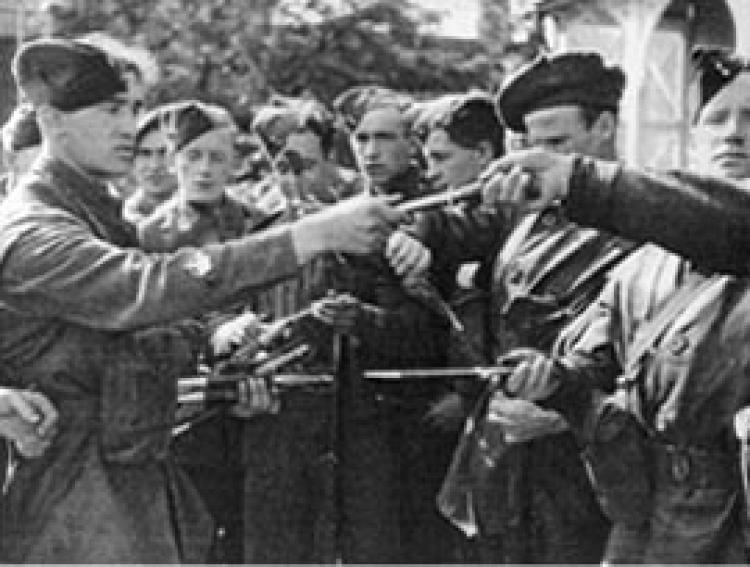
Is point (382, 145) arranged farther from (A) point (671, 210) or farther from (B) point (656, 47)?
(A) point (671, 210)

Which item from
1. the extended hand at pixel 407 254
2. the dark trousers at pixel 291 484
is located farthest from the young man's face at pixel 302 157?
the dark trousers at pixel 291 484

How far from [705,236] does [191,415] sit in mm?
980

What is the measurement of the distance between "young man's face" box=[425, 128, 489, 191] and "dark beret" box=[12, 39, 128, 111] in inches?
23.2

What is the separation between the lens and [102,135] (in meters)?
2.89

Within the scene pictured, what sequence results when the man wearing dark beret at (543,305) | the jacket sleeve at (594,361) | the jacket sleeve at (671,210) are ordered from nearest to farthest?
the jacket sleeve at (671,210), the jacket sleeve at (594,361), the man wearing dark beret at (543,305)

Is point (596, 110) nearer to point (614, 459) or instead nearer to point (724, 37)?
point (724, 37)

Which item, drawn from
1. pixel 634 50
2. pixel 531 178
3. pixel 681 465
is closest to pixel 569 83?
pixel 634 50

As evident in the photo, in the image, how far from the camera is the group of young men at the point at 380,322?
2.73m

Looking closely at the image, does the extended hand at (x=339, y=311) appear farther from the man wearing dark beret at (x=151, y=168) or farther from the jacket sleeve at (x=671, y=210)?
the jacket sleeve at (x=671, y=210)

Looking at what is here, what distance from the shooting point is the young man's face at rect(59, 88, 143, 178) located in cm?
288

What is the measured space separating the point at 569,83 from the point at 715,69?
0.85 ft

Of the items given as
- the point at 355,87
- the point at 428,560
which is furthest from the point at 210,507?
the point at 355,87

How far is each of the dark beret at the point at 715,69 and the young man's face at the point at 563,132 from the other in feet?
0.65

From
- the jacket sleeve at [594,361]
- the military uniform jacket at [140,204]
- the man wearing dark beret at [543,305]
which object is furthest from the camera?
the military uniform jacket at [140,204]
